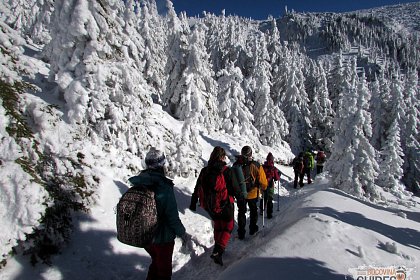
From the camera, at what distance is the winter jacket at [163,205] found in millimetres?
4508

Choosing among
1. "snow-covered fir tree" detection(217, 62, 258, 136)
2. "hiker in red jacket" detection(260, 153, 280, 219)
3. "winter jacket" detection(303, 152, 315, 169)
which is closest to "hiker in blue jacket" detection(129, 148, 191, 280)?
"hiker in red jacket" detection(260, 153, 280, 219)

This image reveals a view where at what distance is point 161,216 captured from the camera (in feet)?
15.1

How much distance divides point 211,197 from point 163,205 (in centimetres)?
194

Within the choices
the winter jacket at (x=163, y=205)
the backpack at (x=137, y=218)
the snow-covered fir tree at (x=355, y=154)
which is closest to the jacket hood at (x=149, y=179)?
the winter jacket at (x=163, y=205)

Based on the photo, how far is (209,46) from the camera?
179 ft

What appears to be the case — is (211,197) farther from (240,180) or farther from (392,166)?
(392,166)

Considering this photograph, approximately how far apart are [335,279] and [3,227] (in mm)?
5643

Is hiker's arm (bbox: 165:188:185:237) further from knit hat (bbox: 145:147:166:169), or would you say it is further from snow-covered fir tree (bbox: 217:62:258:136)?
snow-covered fir tree (bbox: 217:62:258:136)

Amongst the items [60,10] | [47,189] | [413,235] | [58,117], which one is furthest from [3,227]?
[413,235]

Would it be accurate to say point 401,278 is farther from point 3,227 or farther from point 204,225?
point 3,227

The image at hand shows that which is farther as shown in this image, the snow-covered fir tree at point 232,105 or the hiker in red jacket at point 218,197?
the snow-covered fir tree at point 232,105

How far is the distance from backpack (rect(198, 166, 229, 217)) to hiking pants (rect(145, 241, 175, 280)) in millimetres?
1769

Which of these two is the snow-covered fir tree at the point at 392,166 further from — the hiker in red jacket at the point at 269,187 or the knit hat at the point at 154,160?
the knit hat at the point at 154,160

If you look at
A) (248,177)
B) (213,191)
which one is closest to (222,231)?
(213,191)
